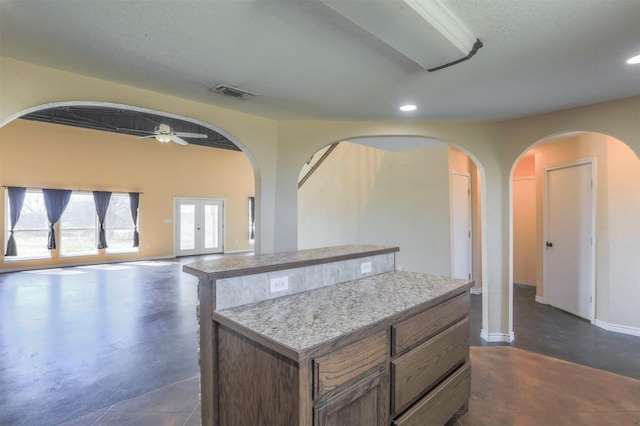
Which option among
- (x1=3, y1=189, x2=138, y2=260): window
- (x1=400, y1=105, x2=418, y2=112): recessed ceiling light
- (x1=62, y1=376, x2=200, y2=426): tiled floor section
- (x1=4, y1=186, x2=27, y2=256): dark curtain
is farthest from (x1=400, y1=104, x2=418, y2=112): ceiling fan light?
(x1=4, y1=186, x2=27, y2=256): dark curtain

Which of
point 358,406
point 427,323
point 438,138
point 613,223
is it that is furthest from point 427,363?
point 613,223

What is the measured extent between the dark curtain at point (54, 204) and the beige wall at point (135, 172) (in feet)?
0.57

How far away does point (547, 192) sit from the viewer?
496cm

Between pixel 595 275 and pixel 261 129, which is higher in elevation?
pixel 261 129

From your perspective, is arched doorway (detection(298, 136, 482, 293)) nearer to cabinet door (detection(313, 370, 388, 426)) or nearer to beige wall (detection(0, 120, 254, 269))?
cabinet door (detection(313, 370, 388, 426))

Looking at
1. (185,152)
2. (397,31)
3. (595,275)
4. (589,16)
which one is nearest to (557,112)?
(589,16)

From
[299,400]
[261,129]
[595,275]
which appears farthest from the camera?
[595,275]

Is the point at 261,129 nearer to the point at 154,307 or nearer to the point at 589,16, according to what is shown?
the point at 589,16

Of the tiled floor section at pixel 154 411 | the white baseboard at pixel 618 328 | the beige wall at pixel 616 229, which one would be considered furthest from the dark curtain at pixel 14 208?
the white baseboard at pixel 618 328

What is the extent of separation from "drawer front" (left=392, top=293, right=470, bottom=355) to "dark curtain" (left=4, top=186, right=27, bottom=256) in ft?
30.9

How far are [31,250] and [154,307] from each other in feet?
17.3

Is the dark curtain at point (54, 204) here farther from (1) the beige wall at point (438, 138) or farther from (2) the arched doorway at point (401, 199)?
(1) the beige wall at point (438, 138)

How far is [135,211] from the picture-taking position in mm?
8938

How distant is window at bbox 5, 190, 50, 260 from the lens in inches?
295
